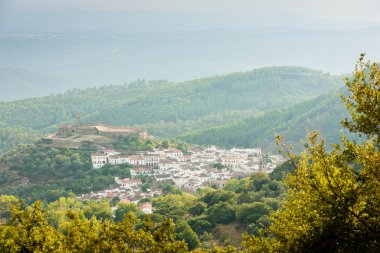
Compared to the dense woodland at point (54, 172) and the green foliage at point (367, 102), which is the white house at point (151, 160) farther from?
the green foliage at point (367, 102)

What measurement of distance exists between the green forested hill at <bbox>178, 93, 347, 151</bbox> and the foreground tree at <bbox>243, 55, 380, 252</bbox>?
316 ft

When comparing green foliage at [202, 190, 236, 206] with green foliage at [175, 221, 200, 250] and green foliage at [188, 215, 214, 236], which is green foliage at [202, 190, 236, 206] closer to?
green foliage at [188, 215, 214, 236]

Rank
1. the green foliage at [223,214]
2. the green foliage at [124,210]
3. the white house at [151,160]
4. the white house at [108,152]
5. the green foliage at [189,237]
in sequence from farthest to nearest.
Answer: the white house at [108,152] < the white house at [151,160] < the green foliage at [124,210] < the green foliage at [223,214] < the green foliage at [189,237]

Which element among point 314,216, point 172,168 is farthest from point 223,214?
point 172,168

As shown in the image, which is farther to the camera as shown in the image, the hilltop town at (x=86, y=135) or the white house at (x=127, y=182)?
the hilltop town at (x=86, y=135)

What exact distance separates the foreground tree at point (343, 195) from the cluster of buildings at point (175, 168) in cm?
4865

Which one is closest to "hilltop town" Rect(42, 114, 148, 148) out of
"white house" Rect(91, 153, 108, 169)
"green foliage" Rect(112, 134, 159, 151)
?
"green foliage" Rect(112, 134, 159, 151)

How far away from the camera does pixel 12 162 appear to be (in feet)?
269

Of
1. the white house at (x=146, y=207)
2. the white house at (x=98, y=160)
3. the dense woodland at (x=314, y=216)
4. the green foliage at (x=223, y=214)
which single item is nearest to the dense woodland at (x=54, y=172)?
the white house at (x=98, y=160)

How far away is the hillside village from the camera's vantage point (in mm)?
68750

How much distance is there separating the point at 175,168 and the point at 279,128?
50371 mm

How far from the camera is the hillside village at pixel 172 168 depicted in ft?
226

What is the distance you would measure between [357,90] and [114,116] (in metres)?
164

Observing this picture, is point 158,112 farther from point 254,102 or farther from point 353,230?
point 353,230
